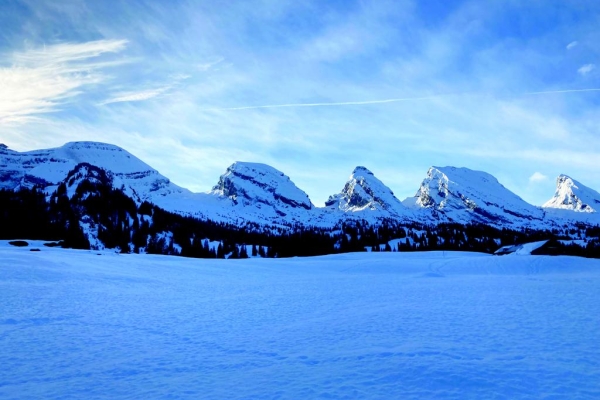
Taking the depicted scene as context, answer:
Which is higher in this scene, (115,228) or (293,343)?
(115,228)

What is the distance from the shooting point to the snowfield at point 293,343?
9.62 meters

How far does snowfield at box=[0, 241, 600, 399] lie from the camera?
9.62 m

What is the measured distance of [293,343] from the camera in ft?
Answer: 46.0

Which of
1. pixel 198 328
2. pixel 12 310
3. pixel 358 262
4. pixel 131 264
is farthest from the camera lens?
pixel 358 262

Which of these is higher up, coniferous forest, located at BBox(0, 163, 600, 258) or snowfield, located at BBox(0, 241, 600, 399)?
coniferous forest, located at BBox(0, 163, 600, 258)

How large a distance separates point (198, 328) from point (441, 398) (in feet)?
35.5

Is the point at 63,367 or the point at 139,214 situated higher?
the point at 139,214

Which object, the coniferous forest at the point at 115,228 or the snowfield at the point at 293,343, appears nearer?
the snowfield at the point at 293,343

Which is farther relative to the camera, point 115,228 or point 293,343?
point 115,228

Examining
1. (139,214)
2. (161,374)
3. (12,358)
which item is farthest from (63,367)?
(139,214)

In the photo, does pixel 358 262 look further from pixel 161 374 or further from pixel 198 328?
pixel 161 374

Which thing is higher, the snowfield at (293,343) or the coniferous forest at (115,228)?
the coniferous forest at (115,228)

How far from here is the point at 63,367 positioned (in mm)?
11125

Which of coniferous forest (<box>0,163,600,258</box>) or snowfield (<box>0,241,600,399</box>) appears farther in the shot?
coniferous forest (<box>0,163,600,258</box>)
